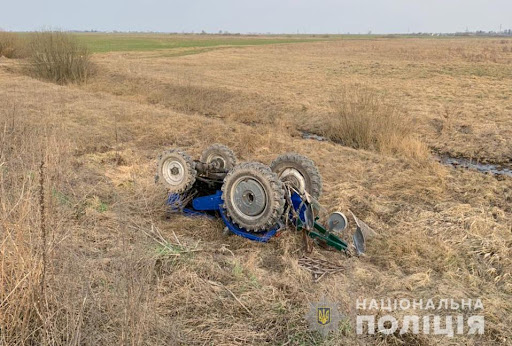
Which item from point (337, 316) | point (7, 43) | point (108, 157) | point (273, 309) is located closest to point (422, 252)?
point (337, 316)

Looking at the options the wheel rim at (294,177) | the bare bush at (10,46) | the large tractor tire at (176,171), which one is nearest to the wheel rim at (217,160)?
the large tractor tire at (176,171)

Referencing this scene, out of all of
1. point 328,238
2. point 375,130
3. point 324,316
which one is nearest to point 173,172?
point 328,238

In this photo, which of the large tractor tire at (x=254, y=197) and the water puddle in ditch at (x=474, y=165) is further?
the water puddle in ditch at (x=474, y=165)

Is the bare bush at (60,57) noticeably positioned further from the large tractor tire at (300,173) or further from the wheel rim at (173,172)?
the large tractor tire at (300,173)

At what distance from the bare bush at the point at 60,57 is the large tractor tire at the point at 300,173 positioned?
804 inches

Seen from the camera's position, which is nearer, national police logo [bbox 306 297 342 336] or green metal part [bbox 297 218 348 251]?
national police logo [bbox 306 297 342 336]

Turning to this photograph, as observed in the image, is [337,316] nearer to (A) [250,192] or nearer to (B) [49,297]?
(A) [250,192]

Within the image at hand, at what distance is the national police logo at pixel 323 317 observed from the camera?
3334 millimetres

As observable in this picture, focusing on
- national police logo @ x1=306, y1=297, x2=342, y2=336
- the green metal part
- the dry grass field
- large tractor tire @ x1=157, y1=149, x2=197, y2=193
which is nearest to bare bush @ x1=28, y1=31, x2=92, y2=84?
the dry grass field

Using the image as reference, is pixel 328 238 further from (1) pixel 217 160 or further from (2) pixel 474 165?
(2) pixel 474 165

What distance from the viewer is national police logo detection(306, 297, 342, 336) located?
3334 mm

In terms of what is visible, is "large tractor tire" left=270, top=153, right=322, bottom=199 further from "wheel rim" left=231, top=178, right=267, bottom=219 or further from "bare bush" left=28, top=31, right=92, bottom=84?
"bare bush" left=28, top=31, right=92, bottom=84

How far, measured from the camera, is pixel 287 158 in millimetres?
5793

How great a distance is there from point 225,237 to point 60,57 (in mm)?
21450
